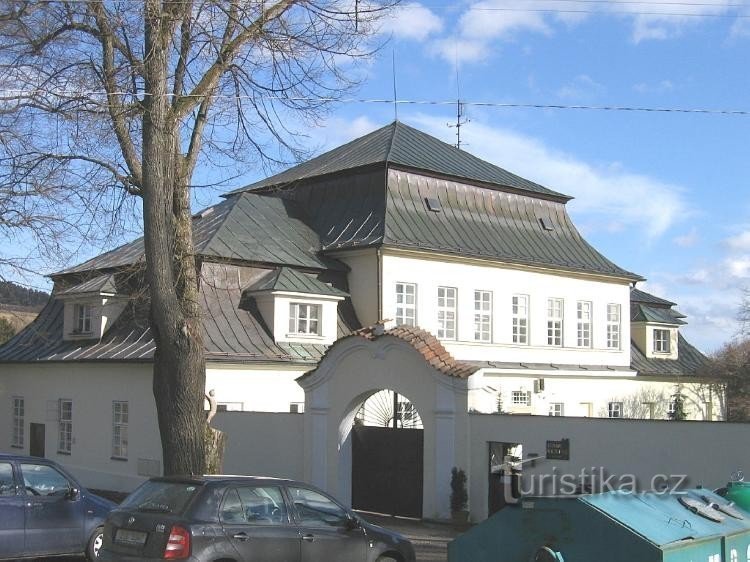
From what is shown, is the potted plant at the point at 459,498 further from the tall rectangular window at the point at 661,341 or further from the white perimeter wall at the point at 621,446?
the tall rectangular window at the point at 661,341

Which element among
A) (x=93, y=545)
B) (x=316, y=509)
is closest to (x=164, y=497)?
(x=316, y=509)

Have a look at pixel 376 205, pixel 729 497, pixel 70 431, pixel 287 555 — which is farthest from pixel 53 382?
pixel 729 497

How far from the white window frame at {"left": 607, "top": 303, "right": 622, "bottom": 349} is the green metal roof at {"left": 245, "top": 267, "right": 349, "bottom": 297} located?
37.6 ft

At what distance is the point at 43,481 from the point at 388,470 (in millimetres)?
7365

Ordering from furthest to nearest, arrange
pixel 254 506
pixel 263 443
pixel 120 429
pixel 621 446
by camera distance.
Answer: pixel 120 429
pixel 263 443
pixel 621 446
pixel 254 506

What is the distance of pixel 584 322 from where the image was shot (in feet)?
112

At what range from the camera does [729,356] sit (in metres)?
39.2

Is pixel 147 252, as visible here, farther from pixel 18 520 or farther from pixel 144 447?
pixel 144 447

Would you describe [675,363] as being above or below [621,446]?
above

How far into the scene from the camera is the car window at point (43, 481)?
45.3 ft

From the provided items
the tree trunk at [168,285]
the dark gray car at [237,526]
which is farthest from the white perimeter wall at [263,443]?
the dark gray car at [237,526]

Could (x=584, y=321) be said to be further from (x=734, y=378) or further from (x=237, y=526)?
(x=237, y=526)

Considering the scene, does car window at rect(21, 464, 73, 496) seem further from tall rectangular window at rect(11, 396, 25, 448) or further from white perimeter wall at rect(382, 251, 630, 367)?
tall rectangular window at rect(11, 396, 25, 448)

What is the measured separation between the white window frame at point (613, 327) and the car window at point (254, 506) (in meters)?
25.6
